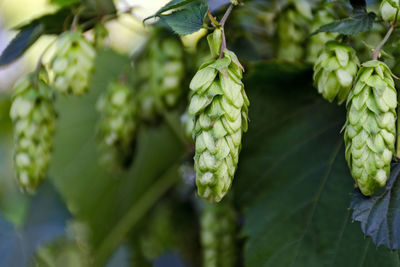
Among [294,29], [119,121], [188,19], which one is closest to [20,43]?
[119,121]

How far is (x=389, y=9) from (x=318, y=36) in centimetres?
22

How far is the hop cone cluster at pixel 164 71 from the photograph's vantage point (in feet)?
3.08

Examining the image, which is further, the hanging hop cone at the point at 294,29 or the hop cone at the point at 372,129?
the hanging hop cone at the point at 294,29

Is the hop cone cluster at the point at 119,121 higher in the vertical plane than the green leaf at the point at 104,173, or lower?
higher

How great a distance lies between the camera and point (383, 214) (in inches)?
26.3

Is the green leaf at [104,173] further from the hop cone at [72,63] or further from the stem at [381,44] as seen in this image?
the stem at [381,44]

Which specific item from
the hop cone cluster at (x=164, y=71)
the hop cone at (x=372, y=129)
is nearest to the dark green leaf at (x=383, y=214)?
the hop cone at (x=372, y=129)

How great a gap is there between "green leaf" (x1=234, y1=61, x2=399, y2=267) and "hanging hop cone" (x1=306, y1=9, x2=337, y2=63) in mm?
36

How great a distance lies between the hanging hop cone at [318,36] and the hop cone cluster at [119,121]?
1.16 feet

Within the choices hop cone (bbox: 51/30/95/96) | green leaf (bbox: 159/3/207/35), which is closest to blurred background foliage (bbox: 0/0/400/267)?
hop cone (bbox: 51/30/95/96)

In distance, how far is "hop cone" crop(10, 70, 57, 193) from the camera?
0.89m

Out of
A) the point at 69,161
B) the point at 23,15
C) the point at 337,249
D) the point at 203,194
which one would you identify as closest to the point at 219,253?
the point at 337,249

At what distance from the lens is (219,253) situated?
988 mm

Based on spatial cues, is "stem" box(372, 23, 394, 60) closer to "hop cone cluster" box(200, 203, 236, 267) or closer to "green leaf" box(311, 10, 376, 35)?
"green leaf" box(311, 10, 376, 35)
